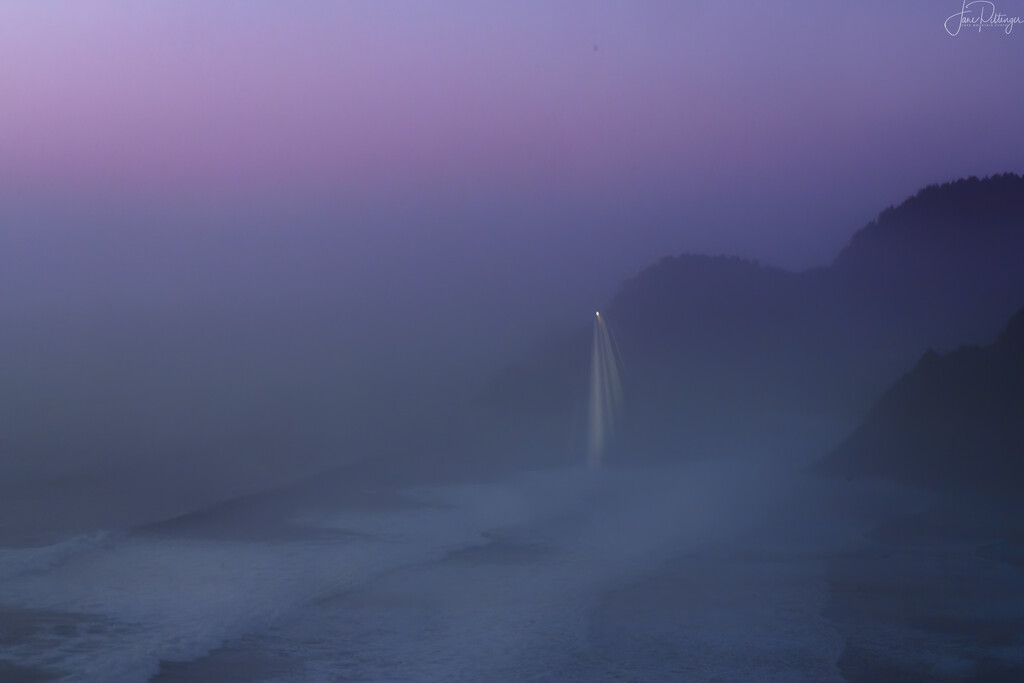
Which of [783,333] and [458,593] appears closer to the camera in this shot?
[458,593]

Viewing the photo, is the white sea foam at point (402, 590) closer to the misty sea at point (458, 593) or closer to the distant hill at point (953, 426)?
the misty sea at point (458, 593)

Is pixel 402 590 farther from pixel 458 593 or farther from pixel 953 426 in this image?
pixel 953 426

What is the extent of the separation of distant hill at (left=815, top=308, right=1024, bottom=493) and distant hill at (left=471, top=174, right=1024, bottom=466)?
4550 millimetres

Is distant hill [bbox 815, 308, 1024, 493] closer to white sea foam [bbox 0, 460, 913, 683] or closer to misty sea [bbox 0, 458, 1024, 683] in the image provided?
misty sea [bbox 0, 458, 1024, 683]

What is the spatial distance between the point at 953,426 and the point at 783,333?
1194 centimetres

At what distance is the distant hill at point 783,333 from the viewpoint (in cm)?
2694

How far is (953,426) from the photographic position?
66.3 feet

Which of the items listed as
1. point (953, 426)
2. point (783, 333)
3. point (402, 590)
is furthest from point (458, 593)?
point (783, 333)

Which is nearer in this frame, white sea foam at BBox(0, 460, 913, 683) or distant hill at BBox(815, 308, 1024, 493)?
white sea foam at BBox(0, 460, 913, 683)

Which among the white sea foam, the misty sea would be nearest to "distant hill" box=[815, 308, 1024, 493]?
the misty sea

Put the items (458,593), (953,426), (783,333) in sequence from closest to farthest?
(458,593) < (953,426) < (783,333)

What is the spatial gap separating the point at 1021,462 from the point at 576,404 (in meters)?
14.0

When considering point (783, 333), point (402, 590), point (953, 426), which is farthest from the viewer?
point (783, 333)

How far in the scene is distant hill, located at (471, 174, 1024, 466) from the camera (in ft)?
88.4
